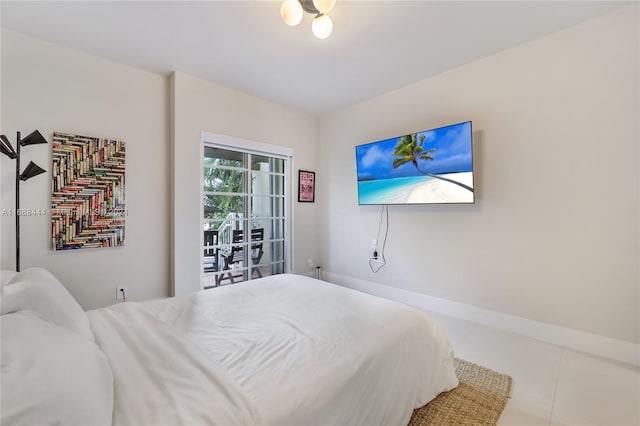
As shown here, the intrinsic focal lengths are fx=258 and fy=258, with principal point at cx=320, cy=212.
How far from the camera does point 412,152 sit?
282 cm

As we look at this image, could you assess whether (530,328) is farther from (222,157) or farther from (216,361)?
(222,157)

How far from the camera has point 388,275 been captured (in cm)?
335

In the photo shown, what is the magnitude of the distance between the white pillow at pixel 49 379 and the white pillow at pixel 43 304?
0.54 ft

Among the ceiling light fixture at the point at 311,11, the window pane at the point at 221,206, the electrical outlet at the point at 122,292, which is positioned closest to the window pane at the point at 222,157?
the window pane at the point at 221,206

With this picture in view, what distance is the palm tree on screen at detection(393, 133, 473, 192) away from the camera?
2.71 m

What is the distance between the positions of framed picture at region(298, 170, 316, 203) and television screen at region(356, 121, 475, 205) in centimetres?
99

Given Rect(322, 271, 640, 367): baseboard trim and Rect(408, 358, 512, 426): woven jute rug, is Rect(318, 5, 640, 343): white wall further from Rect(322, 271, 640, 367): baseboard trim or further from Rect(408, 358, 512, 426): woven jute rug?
Rect(408, 358, 512, 426): woven jute rug

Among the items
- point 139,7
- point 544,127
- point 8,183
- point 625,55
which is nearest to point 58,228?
point 8,183

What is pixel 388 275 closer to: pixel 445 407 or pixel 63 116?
pixel 445 407

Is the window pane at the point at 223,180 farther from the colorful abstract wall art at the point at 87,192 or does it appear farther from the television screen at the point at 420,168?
the television screen at the point at 420,168

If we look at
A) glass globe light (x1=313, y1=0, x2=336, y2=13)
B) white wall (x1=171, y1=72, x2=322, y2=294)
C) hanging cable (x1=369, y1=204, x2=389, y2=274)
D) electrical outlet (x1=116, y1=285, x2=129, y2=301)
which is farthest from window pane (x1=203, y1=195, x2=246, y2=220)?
glass globe light (x1=313, y1=0, x2=336, y2=13)

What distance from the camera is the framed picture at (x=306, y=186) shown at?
13.1ft

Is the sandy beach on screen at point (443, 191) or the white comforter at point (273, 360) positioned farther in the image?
the sandy beach on screen at point (443, 191)

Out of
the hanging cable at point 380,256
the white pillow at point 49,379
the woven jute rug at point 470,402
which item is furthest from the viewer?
the hanging cable at point 380,256
